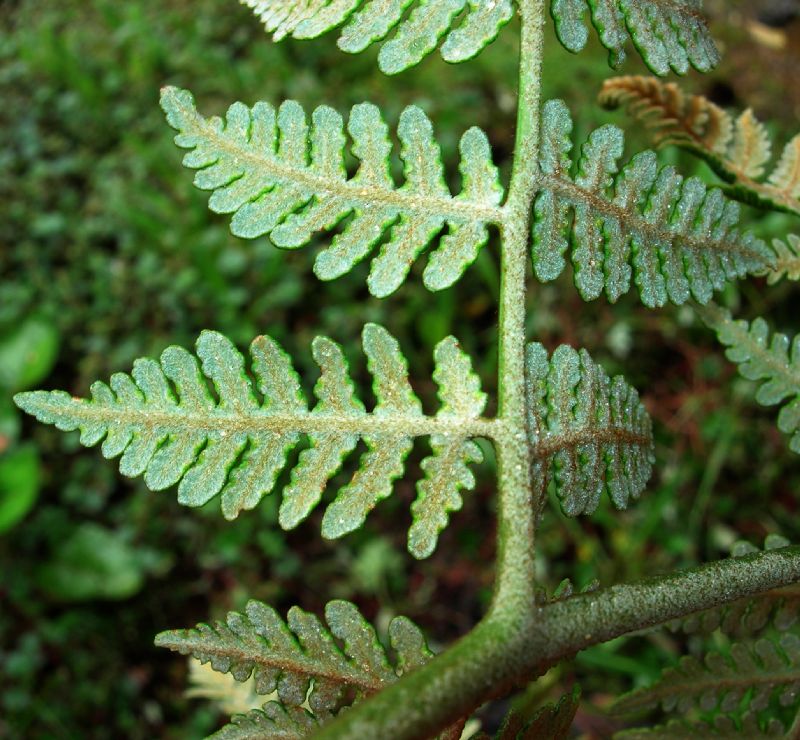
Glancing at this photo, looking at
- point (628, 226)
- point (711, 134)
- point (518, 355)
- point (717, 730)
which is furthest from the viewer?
point (711, 134)

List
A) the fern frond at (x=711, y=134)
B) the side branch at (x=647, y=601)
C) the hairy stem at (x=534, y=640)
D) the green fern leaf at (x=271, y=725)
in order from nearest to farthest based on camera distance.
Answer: the hairy stem at (x=534, y=640) < the side branch at (x=647, y=601) < the green fern leaf at (x=271, y=725) < the fern frond at (x=711, y=134)

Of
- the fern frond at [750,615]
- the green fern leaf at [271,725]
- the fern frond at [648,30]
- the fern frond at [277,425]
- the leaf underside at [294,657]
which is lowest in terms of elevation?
the green fern leaf at [271,725]

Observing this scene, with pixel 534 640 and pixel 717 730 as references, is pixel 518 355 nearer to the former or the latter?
pixel 534 640

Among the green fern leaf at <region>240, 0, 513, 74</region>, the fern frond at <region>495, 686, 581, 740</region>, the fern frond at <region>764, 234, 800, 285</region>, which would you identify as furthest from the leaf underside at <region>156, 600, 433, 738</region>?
the fern frond at <region>764, 234, 800, 285</region>

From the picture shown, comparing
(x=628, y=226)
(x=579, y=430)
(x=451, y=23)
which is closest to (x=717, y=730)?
(x=579, y=430)

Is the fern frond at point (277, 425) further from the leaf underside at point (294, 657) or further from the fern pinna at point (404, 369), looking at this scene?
the leaf underside at point (294, 657)

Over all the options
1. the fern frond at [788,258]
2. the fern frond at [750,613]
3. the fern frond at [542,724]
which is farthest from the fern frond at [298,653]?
the fern frond at [788,258]
